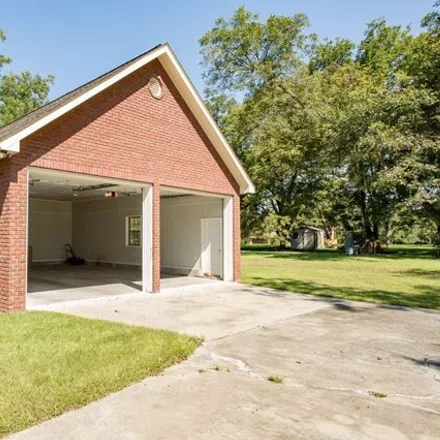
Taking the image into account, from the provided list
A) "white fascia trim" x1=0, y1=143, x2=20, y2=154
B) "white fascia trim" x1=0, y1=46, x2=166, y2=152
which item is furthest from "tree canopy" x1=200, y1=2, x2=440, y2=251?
"white fascia trim" x1=0, y1=143, x2=20, y2=154

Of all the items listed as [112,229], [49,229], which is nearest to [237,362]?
[112,229]

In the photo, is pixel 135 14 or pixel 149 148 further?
pixel 135 14

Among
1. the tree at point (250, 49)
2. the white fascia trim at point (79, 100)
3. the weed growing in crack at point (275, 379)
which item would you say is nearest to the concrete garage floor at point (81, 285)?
the white fascia trim at point (79, 100)

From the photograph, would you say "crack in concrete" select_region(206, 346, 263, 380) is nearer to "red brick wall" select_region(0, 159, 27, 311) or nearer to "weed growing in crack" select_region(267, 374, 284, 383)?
"weed growing in crack" select_region(267, 374, 284, 383)

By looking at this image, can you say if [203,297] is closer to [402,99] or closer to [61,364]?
[61,364]

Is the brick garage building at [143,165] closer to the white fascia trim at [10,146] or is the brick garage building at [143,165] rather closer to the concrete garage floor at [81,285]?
the white fascia trim at [10,146]

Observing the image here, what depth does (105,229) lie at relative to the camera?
70.8 feet

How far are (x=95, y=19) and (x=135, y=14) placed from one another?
1.54 metres

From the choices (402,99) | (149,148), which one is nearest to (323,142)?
(402,99)

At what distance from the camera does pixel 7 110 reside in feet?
125

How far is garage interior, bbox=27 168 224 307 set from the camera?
13.2 metres

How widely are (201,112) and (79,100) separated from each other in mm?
4442

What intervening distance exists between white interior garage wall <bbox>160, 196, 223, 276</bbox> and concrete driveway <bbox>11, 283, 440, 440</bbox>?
8017mm

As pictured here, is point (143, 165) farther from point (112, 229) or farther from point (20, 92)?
point (20, 92)
